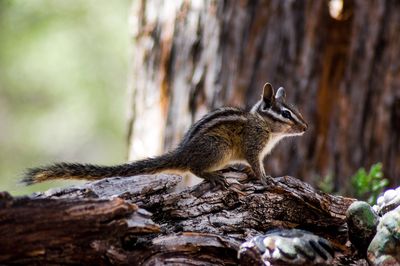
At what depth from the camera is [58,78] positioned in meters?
11.1

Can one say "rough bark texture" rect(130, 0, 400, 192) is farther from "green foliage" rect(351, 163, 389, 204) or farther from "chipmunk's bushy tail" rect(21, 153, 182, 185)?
"chipmunk's bushy tail" rect(21, 153, 182, 185)

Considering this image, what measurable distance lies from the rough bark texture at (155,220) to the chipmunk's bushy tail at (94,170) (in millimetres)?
375

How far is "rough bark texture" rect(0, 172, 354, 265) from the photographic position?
3.01 meters

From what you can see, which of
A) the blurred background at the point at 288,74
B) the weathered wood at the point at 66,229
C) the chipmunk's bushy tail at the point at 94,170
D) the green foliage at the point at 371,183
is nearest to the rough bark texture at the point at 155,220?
the weathered wood at the point at 66,229

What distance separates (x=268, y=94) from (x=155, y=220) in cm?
181

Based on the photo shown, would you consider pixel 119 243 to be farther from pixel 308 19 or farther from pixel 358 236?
pixel 308 19

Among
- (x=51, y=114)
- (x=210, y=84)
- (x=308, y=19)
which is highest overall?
(x=308, y=19)

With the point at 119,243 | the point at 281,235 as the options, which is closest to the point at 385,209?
the point at 281,235

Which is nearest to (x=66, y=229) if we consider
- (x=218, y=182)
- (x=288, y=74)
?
(x=218, y=182)

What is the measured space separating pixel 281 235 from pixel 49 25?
818cm

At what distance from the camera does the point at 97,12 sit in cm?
1149

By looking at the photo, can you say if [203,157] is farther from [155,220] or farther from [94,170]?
[155,220]

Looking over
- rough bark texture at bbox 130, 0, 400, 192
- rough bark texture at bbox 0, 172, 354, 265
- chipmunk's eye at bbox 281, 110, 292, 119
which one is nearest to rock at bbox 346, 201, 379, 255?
rough bark texture at bbox 0, 172, 354, 265

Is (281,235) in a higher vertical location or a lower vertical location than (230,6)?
lower
